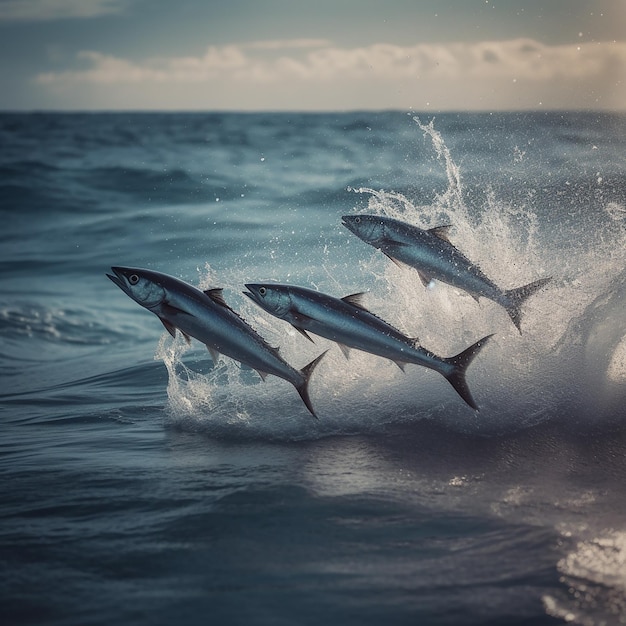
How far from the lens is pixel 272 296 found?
185 inches

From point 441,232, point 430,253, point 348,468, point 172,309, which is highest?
point 441,232

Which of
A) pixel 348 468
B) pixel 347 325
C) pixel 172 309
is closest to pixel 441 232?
pixel 347 325

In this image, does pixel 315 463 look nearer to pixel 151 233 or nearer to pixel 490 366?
pixel 490 366

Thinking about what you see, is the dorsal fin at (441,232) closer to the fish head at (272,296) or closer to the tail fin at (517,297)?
the tail fin at (517,297)

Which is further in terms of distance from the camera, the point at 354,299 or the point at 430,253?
the point at 430,253

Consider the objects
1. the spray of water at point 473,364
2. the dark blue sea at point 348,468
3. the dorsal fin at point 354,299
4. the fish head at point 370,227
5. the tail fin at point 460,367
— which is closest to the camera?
the dark blue sea at point 348,468

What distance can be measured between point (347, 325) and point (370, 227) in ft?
→ 2.32

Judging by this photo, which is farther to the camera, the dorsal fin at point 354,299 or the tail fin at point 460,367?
the dorsal fin at point 354,299

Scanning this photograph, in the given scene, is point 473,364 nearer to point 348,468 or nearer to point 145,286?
point 348,468

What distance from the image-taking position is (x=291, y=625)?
11.0ft

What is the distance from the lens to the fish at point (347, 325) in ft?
15.4

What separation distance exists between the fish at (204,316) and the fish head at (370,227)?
0.95 m

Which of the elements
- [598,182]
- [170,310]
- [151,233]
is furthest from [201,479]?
[598,182]

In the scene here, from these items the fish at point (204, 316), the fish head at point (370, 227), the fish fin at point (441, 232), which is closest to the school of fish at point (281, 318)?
the fish at point (204, 316)
